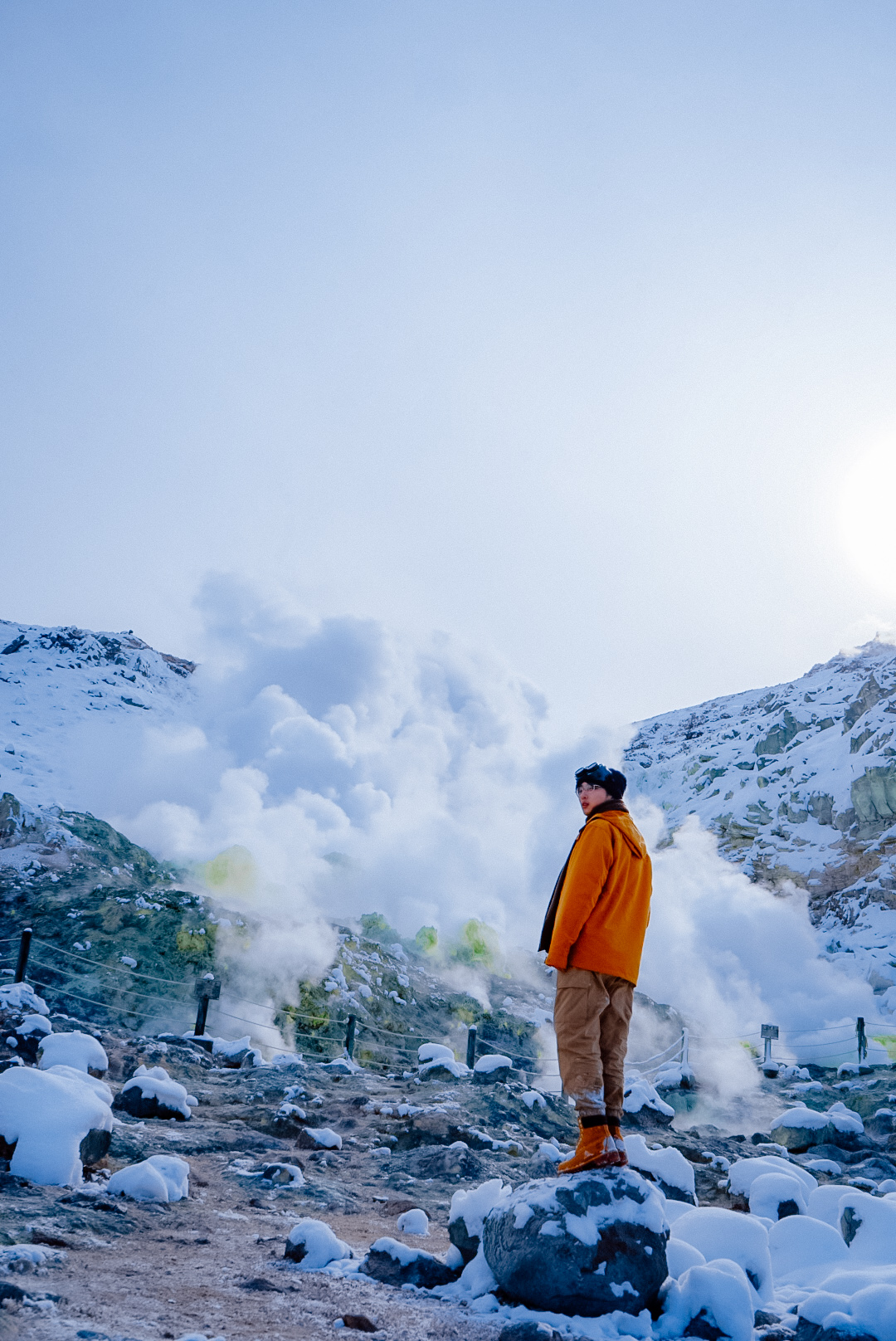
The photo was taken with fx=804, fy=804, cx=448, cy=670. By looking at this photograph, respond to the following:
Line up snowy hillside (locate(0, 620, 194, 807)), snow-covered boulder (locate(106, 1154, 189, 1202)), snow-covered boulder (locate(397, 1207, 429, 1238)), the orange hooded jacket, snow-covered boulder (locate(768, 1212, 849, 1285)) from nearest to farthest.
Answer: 1. the orange hooded jacket
2. snow-covered boulder (locate(768, 1212, 849, 1285))
3. snow-covered boulder (locate(106, 1154, 189, 1202))
4. snow-covered boulder (locate(397, 1207, 429, 1238))
5. snowy hillside (locate(0, 620, 194, 807))

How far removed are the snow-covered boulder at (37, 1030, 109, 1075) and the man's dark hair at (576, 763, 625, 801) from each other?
497 centimetres

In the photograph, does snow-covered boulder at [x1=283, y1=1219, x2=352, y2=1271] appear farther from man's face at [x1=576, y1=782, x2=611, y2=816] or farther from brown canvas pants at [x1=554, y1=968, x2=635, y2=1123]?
man's face at [x1=576, y1=782, x2=611, y2=816]

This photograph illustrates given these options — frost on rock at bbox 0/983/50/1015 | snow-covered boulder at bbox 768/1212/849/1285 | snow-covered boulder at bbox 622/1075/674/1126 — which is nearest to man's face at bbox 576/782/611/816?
snow-covered boulder at bbox 768/1212/849/1285

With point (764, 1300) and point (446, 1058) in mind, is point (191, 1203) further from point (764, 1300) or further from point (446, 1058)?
point (446, 1058)

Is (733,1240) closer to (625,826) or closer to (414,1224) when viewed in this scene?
(414,1224)

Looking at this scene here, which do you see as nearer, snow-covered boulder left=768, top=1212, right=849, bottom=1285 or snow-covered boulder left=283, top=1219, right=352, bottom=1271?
snow-covered boulder left=283, top=1219, right=352, bottom=1271

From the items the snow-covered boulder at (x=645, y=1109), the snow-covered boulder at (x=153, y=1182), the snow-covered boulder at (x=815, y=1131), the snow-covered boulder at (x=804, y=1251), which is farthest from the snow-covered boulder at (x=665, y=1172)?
the snow-covered boulder at (x=815, y=1131)

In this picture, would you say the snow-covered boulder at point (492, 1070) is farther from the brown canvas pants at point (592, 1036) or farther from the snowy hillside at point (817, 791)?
the snowy hillside at point (817, 791)

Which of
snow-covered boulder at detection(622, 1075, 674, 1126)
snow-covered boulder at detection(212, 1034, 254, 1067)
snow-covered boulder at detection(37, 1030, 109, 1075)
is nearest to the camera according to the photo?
snow-covered boulder at detection(37, 1030, 109, 1075)

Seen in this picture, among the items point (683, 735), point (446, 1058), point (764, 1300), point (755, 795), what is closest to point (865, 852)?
point (755, 795)

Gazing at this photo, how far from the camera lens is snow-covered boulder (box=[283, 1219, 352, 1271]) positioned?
3.53 meters

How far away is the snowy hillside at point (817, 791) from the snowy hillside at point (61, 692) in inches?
1113

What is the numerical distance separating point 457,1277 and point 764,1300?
1.34m

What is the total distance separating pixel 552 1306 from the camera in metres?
3.03
